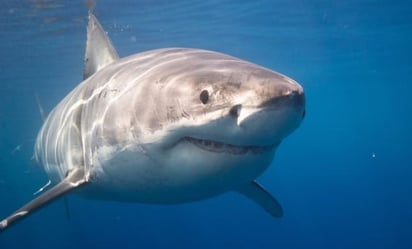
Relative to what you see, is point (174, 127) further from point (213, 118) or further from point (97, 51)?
point (97, 51)

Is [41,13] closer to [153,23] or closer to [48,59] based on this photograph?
[153,23]

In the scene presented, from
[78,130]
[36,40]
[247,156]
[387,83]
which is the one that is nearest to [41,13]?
[36,40]

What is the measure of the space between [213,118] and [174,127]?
424 mm

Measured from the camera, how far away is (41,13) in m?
15.9

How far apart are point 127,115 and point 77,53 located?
20460 mm

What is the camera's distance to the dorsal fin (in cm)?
602

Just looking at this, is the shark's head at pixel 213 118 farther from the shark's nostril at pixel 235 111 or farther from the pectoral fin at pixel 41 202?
the pectoral fin at pixel 41 202

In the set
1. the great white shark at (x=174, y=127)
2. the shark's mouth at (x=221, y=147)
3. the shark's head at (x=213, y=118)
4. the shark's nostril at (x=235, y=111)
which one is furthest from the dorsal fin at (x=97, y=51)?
the shark's nostril at (x=235, y=111)

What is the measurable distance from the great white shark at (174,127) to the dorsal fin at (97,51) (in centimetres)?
95

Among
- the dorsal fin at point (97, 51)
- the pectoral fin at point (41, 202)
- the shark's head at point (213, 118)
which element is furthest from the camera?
the dorsal fin at point (97, 51)

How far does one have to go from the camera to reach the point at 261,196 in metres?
6.07

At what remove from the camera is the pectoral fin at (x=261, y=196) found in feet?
18.7

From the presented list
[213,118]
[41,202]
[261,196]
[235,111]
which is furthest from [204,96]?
[261,196]

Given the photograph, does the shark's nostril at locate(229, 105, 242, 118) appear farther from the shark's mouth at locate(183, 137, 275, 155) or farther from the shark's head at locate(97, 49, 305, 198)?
the shark's mouth at locate(183, 137, 275, 155)
